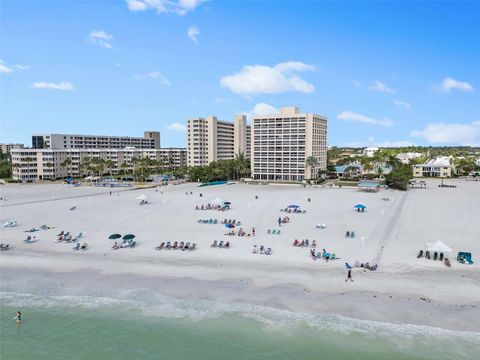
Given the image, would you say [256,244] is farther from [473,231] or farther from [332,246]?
[473,231]

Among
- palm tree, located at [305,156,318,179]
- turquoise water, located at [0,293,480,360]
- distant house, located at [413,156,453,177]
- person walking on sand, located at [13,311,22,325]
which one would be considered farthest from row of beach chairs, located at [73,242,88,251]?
distant house, located at [413,156,453,177]

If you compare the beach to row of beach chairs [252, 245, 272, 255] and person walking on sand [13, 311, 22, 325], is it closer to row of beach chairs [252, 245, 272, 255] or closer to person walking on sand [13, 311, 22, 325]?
row of beach chairs [252, 245, 272, 255]

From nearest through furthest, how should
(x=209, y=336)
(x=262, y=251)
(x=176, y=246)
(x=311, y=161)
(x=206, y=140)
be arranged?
1. (x=209, y=336)
2. (x=262, y=251)
3. (x=176, y=246)
4. (x=311, y=161)
5. (x=206, y=140)

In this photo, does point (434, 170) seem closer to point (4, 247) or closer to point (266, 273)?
point (266, 273)

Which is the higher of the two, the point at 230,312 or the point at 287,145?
the point at 287,145

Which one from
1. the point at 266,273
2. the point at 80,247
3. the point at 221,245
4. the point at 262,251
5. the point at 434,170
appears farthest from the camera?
the point at 434,170

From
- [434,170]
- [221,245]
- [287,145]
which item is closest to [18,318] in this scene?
[221,245]

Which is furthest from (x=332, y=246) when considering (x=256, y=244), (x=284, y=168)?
(x=284, y=168)
